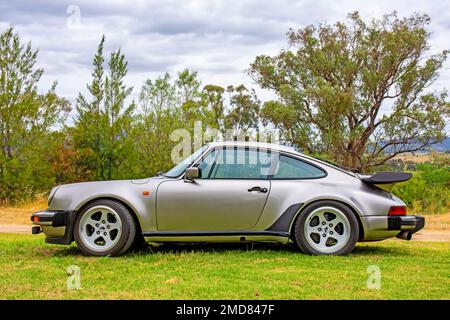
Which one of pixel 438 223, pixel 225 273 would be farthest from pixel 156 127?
pixel 225 273

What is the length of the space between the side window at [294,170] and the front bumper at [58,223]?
2580 mm

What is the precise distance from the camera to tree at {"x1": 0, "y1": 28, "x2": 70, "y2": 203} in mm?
18531

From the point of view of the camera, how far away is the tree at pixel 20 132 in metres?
18.5

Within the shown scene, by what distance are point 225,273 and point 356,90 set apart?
23847 millimetres

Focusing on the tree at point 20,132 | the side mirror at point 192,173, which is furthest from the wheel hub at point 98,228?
the tree at point 20,132

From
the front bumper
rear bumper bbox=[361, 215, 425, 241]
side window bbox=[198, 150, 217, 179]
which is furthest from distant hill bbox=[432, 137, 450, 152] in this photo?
the front bumper

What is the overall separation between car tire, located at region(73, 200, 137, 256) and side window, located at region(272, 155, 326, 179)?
1920 millimetres

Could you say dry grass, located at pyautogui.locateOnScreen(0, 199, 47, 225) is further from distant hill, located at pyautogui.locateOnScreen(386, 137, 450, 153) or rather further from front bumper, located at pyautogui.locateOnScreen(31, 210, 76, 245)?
A: distant hill, located at pyautogui.locateOnScreen(386, 137, 450, 153)

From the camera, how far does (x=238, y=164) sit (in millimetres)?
8047

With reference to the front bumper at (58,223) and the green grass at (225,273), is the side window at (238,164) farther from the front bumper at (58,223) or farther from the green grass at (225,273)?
the front bumper at (58,223)

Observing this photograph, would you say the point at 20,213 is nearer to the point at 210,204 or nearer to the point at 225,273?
the point at 210,204

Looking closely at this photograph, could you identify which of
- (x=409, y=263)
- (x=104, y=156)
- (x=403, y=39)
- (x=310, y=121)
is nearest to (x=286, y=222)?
(x=409, y=263)

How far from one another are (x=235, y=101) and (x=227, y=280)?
31.2m
